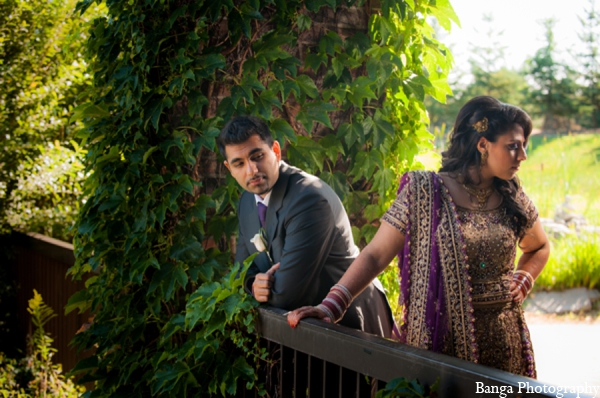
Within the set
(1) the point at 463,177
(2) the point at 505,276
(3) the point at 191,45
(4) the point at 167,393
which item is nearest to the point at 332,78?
(3) the point at 191,45

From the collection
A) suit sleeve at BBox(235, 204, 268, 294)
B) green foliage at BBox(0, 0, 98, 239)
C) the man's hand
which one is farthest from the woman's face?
green foliage at BBox(0, 0, 98, 239)

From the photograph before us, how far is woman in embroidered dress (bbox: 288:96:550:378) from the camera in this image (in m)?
2.47

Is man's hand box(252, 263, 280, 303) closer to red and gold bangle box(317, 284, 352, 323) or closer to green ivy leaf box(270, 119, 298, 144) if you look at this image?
red and gold bangle box(317, 284, 352, 323)

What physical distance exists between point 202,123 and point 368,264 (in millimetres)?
1322

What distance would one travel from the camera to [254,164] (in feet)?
9.15

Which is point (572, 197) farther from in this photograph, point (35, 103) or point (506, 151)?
point (506, 151)

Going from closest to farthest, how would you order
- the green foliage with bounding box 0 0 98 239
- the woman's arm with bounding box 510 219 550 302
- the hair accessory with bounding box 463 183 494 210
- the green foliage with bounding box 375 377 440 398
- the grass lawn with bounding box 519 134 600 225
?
the green foliage with bounding box 375 377 440 398 → the hair accessory with bounding box 463 183 494 210 → the woman's arm with bounding box 510 219 550 302 → the green foliage with bounding box 0 0 98 239 → the grass lawn with bounding box 519 134 600 225

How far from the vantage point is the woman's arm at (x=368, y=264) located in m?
2.48

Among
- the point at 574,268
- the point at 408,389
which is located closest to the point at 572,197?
the point at 574,268

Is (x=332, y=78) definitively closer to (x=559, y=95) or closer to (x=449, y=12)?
(x=449, y=12)

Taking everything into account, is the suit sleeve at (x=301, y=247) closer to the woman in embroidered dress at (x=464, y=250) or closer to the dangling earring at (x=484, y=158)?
the woman in embroidered dress at (x=464, y=250)

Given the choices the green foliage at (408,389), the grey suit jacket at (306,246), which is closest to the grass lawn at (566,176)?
the grey suit jacket at (306,246)

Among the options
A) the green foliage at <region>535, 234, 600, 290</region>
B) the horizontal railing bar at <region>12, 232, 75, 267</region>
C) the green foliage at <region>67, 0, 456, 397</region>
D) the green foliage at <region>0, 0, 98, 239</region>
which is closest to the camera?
the green foliage at <region>67, 0, 456, 397</region>

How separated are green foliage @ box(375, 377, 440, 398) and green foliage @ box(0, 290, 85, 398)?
387 cm
